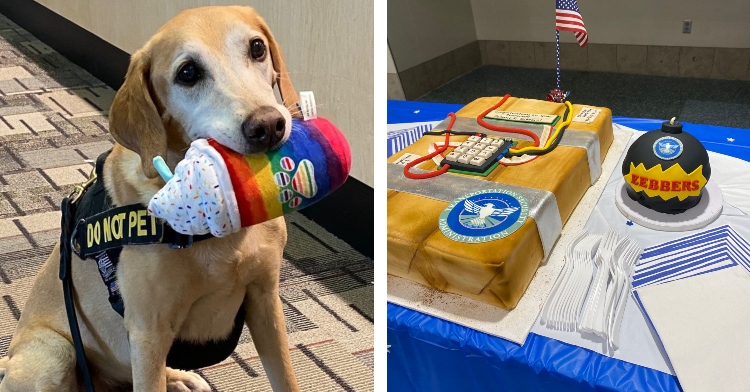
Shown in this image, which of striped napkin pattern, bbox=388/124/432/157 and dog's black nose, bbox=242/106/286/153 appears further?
striped napkin pattern, bbox=388/124/432/157

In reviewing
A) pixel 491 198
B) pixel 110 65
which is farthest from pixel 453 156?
pixel 110 65

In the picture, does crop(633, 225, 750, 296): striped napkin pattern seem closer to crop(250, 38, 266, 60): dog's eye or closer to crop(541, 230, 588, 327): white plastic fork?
crop(541, 230, 588, 327): white plastic fork

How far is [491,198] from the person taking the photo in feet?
3.92

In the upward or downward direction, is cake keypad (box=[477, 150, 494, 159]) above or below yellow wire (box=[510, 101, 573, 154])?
above

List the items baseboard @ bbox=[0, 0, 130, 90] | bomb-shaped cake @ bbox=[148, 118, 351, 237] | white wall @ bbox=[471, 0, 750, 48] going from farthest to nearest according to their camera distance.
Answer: white wall @ bbox=[471, 0, 750, 48] → baseboard @ bbox=[0, 0, 130, 90] → bomb-shaped cake @ bbox=[148, 118, 351, 237]

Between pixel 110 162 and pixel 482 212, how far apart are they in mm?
624

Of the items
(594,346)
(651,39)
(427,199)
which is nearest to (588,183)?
(427,199)

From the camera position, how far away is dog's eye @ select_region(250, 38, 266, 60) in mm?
842

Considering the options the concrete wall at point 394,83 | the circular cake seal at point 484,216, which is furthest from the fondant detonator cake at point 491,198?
the concrete wall at point 394,83

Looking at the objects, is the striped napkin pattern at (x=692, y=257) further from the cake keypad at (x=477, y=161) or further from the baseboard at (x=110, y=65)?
the baseboard at (x=110, y=65)

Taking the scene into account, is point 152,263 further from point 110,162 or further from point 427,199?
point 427,199

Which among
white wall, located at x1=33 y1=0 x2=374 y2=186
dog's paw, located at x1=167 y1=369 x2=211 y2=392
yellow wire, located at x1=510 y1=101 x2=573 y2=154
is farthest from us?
white wall, located at x1=33 y1=0 x2=374 y2=186

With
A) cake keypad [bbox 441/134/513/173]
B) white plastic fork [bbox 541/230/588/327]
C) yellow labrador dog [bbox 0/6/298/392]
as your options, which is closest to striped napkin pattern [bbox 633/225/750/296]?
white plastic fork [bbox 541/230/588/327]

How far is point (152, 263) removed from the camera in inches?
33.5
